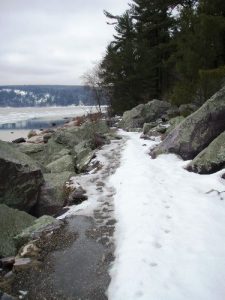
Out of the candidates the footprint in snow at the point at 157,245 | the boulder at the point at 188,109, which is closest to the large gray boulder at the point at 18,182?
the footprint in snow at the point at 157,245

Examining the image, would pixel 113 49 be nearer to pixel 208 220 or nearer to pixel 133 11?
pixel 133 11

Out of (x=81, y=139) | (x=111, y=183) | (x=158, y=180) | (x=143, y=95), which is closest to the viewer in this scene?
(x=158, y=180)

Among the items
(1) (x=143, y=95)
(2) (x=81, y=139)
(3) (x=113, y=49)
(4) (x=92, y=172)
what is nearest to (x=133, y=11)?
(3) (x=113, y=49)

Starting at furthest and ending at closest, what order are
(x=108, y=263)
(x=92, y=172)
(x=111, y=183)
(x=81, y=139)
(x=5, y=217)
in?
(x=81, y=139)
(x=92, y=172)
(x=111, y=183)
(x=5, y=217)
(x=108, y=263)

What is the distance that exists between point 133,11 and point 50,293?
1261 inches

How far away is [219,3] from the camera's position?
60.4 ft

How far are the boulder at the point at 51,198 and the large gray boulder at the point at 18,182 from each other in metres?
0.19

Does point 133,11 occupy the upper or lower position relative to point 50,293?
upper

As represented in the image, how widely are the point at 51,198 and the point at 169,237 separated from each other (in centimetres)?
475

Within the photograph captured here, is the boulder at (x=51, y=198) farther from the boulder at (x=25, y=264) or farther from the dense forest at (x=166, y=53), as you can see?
the dense forest at (x=166, y=53)

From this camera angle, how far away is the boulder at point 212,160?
28.8 ft

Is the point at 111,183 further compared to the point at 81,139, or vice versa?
the point at 81,139

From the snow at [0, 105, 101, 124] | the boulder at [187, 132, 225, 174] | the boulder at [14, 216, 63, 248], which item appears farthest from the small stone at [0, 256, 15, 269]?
the snow at [0, 105, 101, 124]

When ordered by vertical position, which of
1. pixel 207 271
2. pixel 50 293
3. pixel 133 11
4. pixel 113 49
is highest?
pixel 133 11
